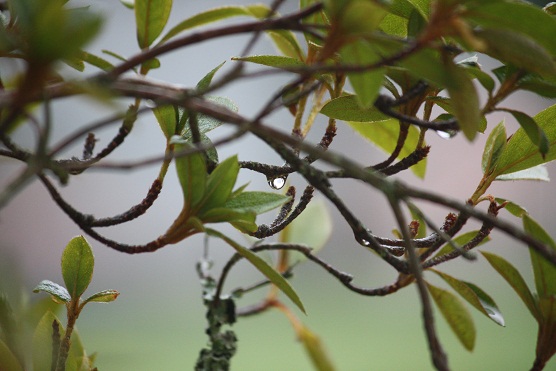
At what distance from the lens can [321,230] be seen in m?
0.70

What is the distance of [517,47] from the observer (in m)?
0.25

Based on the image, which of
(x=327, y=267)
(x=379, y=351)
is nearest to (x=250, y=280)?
(x=379, y=351)

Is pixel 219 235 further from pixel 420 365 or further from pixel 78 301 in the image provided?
pixel 420 365

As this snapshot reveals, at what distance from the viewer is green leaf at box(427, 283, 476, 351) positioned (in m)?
0.34

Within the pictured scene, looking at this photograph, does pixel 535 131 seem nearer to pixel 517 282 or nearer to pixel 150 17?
pixel 517 282

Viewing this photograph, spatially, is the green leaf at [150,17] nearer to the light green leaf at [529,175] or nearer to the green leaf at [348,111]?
the green leaf at [348,111]

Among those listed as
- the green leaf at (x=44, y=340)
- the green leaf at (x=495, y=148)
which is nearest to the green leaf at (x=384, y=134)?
the green leaf at (x=495, y=148)

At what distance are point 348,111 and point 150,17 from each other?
6.1 inches

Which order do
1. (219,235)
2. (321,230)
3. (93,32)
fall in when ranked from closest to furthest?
(93,32), (219,235), (321,230)

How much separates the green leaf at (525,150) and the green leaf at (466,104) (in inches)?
5.6

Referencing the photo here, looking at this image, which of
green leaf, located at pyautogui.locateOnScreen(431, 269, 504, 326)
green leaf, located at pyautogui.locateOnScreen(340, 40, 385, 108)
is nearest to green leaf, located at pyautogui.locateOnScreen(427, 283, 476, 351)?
green leaf, located at pyautogui.locateOnScreen(431, 269, 504, 326)

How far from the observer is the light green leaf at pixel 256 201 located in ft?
1.11

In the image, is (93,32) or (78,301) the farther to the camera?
(78,301)

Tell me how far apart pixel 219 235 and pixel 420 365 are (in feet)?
6.64
